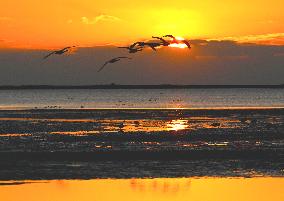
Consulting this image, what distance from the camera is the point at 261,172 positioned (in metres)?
28.7

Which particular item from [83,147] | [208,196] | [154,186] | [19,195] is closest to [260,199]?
[208,196]

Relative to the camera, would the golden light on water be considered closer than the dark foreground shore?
Yes

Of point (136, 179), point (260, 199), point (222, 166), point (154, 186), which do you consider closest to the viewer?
point (260, 199)

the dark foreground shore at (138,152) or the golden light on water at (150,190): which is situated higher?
the dark foreground shore at (138,152)

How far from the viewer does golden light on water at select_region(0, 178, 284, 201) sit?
75.3ft

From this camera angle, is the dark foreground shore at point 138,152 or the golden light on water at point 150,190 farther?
the dark foreground shore at point 138,152

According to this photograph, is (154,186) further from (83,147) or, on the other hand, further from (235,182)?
(83,147)

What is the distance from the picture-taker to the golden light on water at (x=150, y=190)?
22938 mm

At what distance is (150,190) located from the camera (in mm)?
24156

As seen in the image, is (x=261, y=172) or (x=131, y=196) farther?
(x=261, y=172)

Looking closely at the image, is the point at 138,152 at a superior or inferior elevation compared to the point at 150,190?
superior

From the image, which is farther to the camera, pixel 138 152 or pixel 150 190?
pixel 138 152

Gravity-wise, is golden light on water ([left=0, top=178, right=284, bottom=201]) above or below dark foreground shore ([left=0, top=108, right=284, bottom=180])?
below

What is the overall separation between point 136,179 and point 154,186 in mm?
1937
